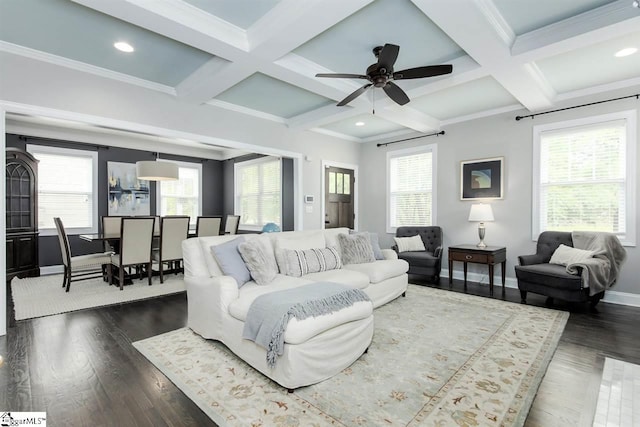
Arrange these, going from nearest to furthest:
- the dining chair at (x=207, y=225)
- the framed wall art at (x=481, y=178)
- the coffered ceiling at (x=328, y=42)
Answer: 1. the coffered ceiling at (x=328, y=42)
2. the framed wall art at (x=481, y=178)
3. the dining chair at (x=207, y=225)

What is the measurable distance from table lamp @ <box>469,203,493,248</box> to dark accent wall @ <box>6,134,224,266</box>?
6198mm

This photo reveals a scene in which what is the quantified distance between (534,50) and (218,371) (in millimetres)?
3812

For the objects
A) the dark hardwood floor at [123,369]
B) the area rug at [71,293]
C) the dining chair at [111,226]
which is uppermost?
the dining chair at [111,226]

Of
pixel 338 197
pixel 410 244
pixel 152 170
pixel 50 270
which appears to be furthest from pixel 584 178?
pixel 50 270

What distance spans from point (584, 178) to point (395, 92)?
10.3 feet

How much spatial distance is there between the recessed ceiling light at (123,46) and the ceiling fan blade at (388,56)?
7.94ft

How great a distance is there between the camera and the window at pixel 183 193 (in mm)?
7398

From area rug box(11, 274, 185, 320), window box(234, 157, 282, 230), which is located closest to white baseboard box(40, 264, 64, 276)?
area rug box(11, 274, 185, 320)

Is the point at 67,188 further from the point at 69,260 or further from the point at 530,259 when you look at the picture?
the point at 530,259

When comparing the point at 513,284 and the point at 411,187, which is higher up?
the point at 411,187

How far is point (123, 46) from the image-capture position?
307 centimetres

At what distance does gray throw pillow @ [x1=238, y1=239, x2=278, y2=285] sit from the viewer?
2.90 meters

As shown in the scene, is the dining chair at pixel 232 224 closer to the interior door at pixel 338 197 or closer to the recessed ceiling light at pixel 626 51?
the interior door at pixel 338 197

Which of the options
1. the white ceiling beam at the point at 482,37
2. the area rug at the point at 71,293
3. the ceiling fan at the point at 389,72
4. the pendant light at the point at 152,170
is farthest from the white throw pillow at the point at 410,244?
the pendant light at the point at 152,170
